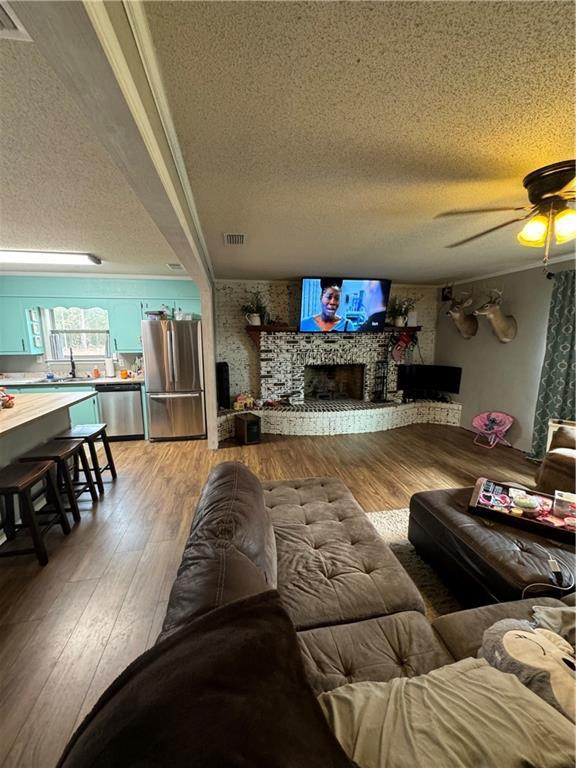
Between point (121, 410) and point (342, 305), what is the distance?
146 inches

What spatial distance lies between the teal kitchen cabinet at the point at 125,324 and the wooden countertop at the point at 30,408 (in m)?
1.66

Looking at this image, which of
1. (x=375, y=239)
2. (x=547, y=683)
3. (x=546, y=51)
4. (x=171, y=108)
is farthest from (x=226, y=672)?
(x=375, y=239)

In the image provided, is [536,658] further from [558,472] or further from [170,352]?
[170,352]

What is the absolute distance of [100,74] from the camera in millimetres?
782

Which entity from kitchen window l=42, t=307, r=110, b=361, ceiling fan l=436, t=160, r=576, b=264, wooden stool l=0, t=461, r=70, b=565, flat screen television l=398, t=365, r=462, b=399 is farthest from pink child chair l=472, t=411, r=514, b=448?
kitchen window l=42, t=307, r=110, b=361

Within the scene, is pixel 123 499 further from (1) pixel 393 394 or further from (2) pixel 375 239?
(1) pixel 393 394

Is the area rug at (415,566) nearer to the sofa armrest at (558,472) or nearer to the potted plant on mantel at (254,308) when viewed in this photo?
the sofa armrest at (558,472)

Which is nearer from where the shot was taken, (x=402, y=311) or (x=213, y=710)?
(x=213, y=710)

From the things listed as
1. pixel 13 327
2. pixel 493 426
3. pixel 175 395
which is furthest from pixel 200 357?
pixel 493 426

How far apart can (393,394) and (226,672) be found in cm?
547

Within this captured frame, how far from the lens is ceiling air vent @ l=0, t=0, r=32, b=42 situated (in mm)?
802

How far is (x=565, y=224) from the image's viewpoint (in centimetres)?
168

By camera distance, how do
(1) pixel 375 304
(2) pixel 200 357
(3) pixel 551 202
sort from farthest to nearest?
1. (1) pixel 375 304
2. (2) pixel 200 357
3. (3) pixel 551 202

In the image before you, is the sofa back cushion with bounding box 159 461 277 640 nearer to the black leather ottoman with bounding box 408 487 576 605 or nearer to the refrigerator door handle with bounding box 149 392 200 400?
the black leather ottoman with bounding box 408 487 576 605
